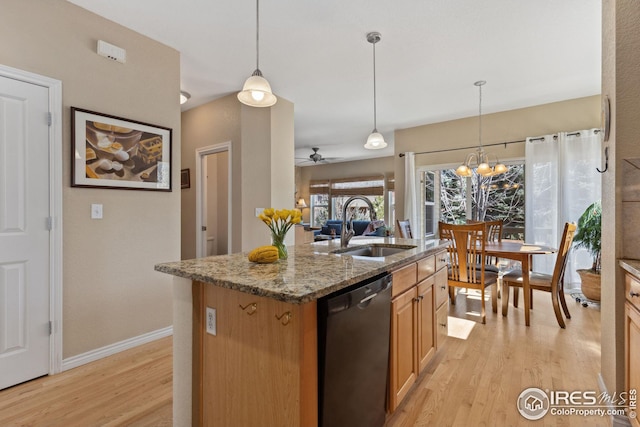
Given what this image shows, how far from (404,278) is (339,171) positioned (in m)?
8.11

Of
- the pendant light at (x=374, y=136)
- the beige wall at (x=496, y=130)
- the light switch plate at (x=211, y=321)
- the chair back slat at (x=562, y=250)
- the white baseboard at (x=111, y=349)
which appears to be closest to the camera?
the light switch plate at (x=211, y=321)

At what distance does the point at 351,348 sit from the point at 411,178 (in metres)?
4.83

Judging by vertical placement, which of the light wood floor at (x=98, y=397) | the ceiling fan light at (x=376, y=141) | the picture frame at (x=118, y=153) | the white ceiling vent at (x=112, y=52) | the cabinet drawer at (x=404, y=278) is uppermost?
the white ceiling vent at (x=112, y=52)

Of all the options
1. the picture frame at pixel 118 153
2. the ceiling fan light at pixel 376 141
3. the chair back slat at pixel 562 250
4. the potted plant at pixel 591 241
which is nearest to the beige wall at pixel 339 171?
the potted plant at pixel 591 241

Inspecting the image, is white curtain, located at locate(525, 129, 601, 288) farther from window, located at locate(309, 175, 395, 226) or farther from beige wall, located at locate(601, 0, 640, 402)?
window, located at locate(309, 175, 395, 226)

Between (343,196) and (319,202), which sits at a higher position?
(343,196)

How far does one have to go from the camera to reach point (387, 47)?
9.53 feet

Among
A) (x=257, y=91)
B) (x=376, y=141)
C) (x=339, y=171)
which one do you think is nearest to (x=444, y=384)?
(x=376, y=141)

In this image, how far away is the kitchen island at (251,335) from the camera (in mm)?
1082

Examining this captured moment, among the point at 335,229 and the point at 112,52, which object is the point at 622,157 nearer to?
the point at 112,52

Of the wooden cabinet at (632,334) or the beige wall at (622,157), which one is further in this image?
the beige wall at (622,157)

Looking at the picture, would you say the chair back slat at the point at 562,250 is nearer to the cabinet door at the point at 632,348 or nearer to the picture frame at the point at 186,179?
the cabinet door at the point at 632,348

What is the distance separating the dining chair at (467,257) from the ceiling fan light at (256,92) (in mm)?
2143

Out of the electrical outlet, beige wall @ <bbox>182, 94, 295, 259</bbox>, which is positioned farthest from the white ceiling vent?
the electrical outlet
